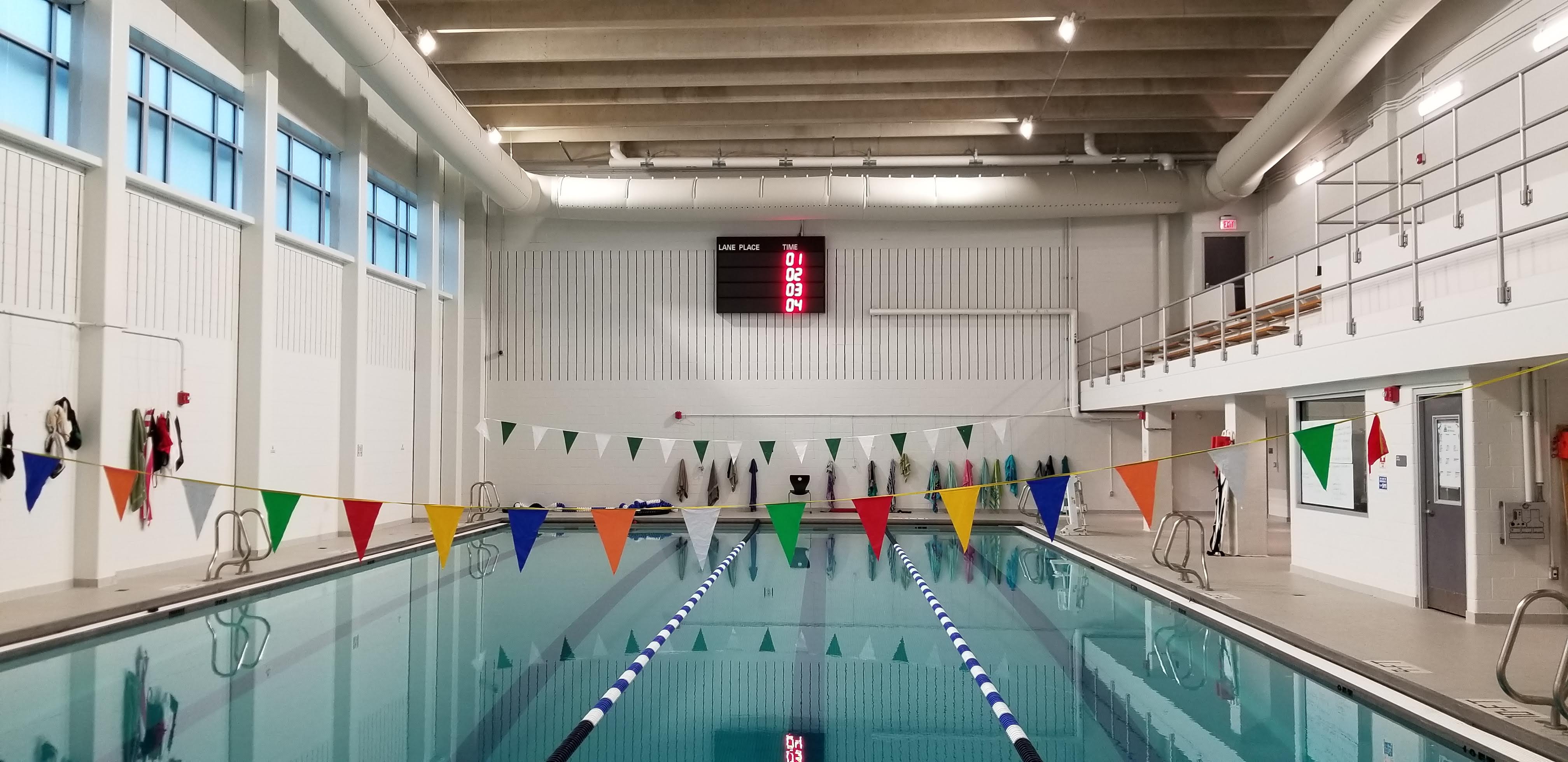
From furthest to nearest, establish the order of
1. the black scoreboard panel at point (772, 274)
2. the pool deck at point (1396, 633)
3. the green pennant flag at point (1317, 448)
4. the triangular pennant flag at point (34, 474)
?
1. the black scoreboard panel at point (772, 274)
2. the triangular pennant flag at point (34, 474)
3. the green pennant flag at point (1317, 448)
4. the pool deck at point (1396, 633)

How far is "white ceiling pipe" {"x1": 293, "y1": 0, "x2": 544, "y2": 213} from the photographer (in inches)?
387

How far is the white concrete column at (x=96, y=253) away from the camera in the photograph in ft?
29.0

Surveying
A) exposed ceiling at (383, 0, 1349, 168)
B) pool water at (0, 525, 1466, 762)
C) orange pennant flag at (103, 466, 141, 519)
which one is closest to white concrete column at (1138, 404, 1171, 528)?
exposed ceiling at (383, 0, 1349, 168)

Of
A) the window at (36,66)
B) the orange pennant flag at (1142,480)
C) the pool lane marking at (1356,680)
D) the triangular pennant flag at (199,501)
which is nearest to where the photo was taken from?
the pool lane marking at (1356,680)

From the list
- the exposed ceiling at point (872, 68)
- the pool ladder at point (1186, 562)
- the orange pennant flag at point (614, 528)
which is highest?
the exposed ceiling at point (872, 68)

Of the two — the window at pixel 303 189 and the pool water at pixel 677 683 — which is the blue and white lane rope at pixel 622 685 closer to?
the pool water at pixel 677 683

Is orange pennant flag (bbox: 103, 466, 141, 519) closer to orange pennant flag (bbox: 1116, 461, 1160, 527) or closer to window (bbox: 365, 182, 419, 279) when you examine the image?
orange pennant flag (bbox: 1116, 461, 1160, 527)

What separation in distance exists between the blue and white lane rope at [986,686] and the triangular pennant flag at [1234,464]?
91.0 inches

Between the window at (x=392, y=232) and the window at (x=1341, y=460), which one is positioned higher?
the window at (x=392, y=232)

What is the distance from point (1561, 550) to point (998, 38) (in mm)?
8101

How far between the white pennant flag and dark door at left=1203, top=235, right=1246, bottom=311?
13.1 m

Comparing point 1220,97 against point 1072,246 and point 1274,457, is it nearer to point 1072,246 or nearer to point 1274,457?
point 1072,246

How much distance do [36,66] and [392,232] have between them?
722 cm

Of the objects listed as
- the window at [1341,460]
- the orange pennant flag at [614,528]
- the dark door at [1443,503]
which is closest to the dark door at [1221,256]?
the window at [1341,460]
